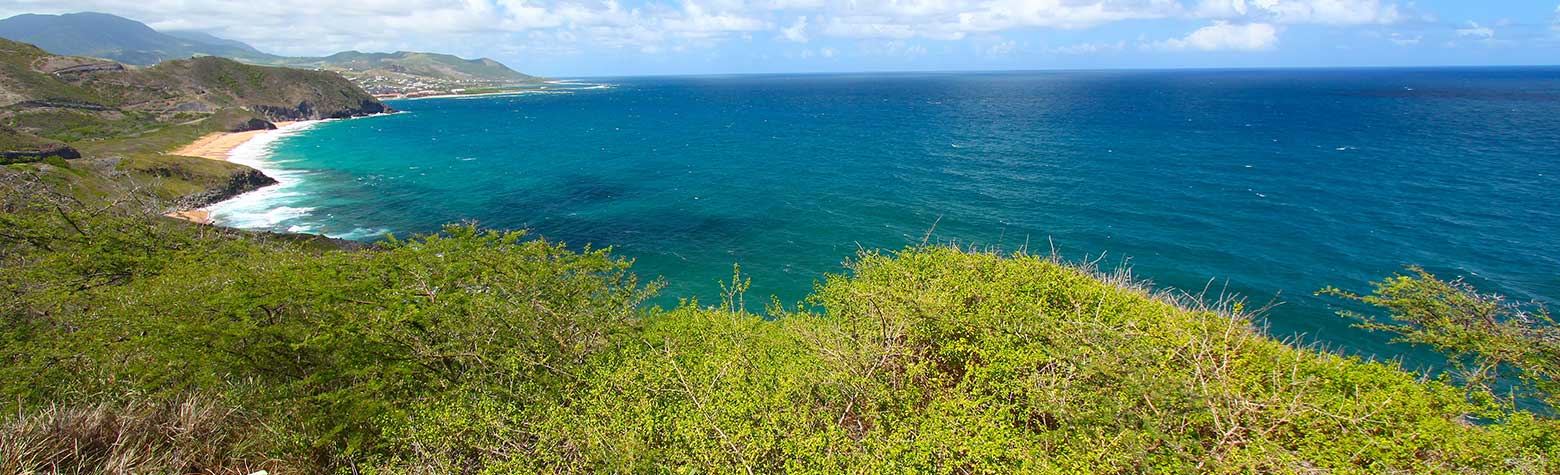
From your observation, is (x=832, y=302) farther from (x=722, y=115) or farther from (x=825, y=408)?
(x=722, y=115)

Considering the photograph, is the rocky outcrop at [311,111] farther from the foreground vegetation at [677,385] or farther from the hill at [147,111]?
the foreground vegetation at [677,385]

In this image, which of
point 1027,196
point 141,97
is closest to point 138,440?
point 1027,196

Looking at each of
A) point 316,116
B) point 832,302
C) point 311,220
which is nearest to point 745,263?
point 832,302

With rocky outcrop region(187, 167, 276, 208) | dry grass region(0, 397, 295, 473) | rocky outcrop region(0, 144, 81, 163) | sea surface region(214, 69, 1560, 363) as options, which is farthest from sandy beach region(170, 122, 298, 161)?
dry grass region(0, 397, 295, 473)

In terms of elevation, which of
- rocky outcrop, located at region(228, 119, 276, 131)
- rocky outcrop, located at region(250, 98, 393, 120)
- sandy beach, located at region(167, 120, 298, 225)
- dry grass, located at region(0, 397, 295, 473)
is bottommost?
dry grass, located at region(0, 397, 295, 473)

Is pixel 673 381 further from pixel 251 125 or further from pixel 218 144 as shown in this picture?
pixel 251 125

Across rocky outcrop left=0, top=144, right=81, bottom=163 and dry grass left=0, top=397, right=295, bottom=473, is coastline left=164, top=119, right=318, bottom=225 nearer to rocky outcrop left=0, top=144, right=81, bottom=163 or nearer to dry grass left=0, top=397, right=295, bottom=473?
rocky outcrop left=0, top=144, right=81, bottom=163

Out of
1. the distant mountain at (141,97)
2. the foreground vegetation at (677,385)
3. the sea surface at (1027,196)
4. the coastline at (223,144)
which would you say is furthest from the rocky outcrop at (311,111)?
the foreground vegetation at (677,385)
